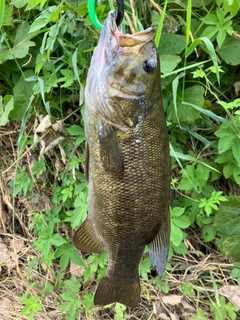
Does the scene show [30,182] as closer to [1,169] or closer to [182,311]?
[1,169]

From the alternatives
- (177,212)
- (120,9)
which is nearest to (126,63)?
(120,9)

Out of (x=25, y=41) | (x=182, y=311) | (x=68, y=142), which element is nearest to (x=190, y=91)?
(x=68, y=142)

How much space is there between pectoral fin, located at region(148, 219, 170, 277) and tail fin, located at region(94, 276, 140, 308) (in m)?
0.20

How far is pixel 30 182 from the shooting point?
229cm

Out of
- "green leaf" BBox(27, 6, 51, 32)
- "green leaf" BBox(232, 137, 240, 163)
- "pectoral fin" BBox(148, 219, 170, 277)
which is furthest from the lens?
"green leaf" BBox(232, 137, 240, 163)

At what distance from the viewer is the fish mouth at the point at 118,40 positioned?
973 millimetres

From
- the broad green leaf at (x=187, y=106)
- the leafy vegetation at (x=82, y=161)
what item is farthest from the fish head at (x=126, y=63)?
the broad green leaf at (x=187, y=106)

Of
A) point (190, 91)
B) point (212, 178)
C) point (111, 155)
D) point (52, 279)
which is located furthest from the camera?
point (52, 279)

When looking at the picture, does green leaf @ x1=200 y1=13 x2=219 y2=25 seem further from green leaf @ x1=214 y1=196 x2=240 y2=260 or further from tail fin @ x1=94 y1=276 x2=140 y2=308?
tail fin @ x1=94 y1=276 x2=140 y2=308

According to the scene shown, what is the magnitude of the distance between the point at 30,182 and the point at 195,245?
1.12 metres

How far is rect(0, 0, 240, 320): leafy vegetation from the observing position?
1854mm

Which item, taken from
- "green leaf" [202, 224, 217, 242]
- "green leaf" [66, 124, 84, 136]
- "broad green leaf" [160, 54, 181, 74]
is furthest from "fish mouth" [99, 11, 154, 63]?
"green leaf" [202, 224, 217, 242]

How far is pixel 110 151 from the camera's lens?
1075 millimetres

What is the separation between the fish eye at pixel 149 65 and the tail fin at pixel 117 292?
775 millimetres
